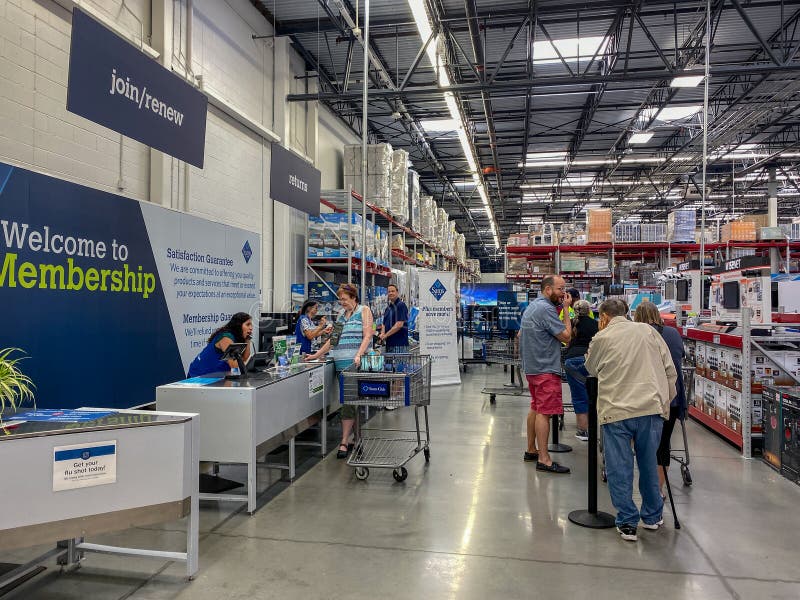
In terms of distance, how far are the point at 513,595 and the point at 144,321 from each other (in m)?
3.71

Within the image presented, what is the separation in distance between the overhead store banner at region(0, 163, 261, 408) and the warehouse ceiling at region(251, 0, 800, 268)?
3.74m

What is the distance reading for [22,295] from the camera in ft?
11.9

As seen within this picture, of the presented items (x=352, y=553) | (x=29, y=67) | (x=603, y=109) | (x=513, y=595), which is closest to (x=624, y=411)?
(x=513, y=595)

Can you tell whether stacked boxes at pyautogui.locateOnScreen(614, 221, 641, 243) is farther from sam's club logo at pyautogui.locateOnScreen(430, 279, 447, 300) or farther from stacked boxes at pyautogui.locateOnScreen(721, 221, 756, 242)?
sam's club logo at pyautogui.locateOnScreen(430, 279, 447, 300)

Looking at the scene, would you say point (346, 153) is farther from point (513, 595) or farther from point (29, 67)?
point (513, 595)

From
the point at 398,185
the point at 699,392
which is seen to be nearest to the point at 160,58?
the point at 398,185

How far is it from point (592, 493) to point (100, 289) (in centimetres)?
403

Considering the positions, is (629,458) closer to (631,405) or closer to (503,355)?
(631,405)

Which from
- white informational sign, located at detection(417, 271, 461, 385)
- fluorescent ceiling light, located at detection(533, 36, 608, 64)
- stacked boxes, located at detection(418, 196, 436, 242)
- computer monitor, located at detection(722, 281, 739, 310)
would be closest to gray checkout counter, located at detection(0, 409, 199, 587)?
computer monitor, located at detection(722, 281, 739, 310)

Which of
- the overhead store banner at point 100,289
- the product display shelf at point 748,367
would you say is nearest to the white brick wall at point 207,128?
the overhead store banner at point 100,289

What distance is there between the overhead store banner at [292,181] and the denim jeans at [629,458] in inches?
152

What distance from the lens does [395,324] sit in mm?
8297

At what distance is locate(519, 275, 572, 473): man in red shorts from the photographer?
510 cm

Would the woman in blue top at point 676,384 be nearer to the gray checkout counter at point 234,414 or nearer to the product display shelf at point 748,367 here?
the product display shelf at point 748,367
